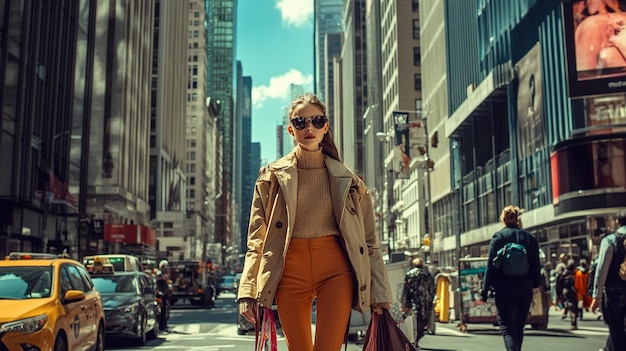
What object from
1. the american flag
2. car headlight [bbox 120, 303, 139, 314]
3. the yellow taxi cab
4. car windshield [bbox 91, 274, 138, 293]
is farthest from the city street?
the american flag

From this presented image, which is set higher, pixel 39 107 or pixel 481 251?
pixel 39 107

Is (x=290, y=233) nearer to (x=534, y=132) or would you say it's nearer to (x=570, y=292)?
(x=570, y=292)

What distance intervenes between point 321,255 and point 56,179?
3614 centimetres

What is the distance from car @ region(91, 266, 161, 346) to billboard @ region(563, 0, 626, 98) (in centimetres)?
2421

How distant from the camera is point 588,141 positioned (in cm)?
3447

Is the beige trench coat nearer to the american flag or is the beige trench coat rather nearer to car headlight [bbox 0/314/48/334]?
car headlight [bbox 0/314/48/334]

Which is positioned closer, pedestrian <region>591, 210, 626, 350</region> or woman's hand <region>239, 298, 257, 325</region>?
woman's hand <region>239, 298, 257, 325</region>

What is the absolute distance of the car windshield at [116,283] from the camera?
16328 mm

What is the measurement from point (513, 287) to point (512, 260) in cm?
28

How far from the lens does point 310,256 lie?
3.89 metres

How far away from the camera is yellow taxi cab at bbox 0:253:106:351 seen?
8.26m

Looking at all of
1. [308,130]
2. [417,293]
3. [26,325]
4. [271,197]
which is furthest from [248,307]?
[417,293]

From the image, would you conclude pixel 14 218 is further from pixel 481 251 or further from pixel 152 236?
pixel 152 236

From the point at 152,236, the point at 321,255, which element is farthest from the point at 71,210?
the point at 321,255
